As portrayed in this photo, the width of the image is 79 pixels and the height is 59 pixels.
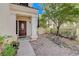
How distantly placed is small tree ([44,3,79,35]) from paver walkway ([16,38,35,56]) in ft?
1.53

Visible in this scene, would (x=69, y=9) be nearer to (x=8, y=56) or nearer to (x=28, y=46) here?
(x=28, y=46)

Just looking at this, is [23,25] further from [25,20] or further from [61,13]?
[61,13]

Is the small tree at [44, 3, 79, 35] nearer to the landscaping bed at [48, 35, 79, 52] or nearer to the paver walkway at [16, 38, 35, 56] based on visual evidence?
the landscaping bed at [48, 35, 79, 52]

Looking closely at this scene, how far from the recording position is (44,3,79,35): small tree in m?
2.23

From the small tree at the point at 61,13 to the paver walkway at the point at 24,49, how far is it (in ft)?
1.53

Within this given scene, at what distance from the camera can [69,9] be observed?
223cm

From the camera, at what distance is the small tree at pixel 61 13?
2.23 metres

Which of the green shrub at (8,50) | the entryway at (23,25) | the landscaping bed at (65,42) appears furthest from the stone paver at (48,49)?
the green shrub at (8,50)

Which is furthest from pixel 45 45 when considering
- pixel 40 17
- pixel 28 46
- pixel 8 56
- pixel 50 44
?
pixel 8 56

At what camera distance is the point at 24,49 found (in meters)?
2.27

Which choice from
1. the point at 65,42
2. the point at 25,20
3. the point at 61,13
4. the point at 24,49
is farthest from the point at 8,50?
the point at 61,13

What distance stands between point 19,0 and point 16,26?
384mm

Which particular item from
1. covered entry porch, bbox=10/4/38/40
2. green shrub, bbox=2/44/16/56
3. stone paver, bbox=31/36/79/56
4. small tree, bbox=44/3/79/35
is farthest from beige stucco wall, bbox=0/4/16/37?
small tree, bbox=44/3/79/35

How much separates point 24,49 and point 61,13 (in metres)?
0.76
